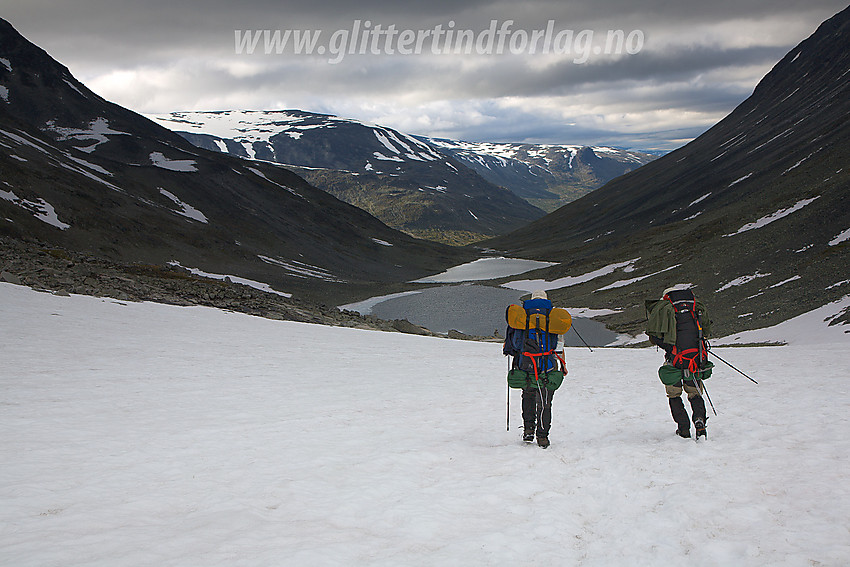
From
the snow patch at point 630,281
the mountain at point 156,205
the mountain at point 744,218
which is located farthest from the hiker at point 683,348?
the snow patch at point 630,281

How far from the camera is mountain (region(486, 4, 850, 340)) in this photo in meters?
49.6

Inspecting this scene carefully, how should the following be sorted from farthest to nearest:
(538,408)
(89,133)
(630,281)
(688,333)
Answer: (89,133) < (630,281) < (688,333) < (538,408)

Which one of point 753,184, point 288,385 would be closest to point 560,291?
point 753,184

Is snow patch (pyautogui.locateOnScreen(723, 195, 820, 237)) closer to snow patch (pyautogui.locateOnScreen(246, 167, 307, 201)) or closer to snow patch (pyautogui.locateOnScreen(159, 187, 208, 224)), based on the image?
snow patch (pyautogui.locateOnScreen(159, 187, 208, 224))

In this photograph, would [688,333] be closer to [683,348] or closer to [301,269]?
[683,348]

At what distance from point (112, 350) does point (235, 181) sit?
117 meters

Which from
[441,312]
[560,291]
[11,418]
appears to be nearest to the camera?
[11,418]

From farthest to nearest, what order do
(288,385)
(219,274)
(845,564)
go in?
(219,274)
(288,385)
(845,564)

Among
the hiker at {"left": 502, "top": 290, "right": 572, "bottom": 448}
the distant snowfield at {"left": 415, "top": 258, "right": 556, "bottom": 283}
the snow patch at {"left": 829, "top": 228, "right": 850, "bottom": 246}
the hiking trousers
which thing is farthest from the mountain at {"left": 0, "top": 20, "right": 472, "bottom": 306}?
the hiking trousers

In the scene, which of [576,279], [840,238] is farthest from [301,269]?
[840,238]

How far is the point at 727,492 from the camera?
8711 mm

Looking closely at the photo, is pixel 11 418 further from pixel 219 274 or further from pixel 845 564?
pixel 219 274

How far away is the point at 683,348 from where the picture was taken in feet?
36.7

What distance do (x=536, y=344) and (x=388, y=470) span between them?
363 cm
